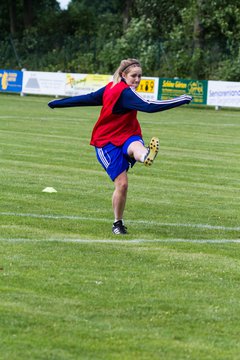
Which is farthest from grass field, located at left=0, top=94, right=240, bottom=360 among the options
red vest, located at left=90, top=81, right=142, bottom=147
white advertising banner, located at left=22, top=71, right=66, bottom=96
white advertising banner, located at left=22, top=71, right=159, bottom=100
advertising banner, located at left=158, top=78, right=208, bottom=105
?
white advertising banner, located at left=22, top=71, right=66, bottom=96

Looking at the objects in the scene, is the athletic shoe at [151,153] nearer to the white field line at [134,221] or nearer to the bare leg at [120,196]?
the bare leg at [120,196]

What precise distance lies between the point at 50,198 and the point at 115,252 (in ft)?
12.9

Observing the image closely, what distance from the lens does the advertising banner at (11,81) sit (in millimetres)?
49375

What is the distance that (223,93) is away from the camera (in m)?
42.5

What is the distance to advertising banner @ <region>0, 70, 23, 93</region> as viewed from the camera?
4938 cm

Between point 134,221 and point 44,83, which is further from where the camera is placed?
point 44,83

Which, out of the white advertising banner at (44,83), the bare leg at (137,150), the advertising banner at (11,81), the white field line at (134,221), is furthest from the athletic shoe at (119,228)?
the advertising banner at (11,81)

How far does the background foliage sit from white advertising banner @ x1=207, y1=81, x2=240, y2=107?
18.7 feet

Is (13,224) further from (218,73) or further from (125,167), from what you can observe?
(218,73)

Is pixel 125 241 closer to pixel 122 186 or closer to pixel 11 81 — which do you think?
pixel 122 186

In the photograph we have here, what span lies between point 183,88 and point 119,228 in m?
33.2

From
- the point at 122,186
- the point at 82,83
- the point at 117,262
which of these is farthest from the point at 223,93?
the point at 117,262

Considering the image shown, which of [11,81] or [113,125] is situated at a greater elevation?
[113,125]

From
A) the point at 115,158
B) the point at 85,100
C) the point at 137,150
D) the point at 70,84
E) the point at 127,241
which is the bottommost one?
the point at 70,84
